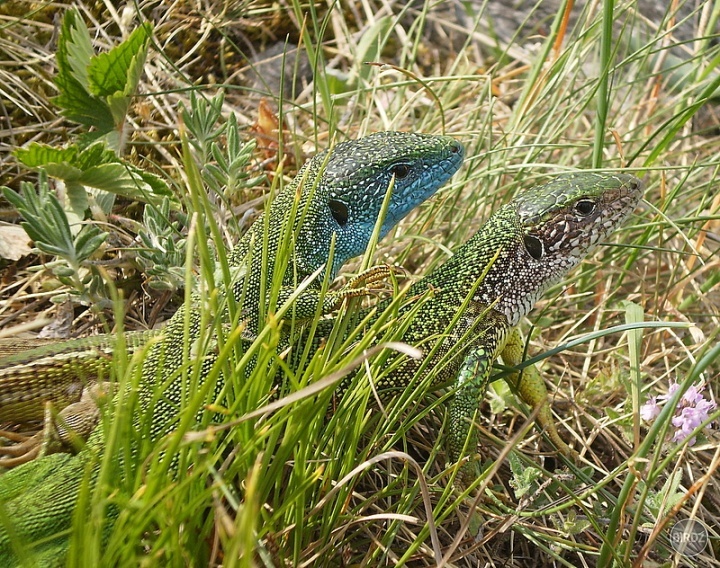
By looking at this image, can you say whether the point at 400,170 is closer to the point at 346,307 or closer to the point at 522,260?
the point at 522,260

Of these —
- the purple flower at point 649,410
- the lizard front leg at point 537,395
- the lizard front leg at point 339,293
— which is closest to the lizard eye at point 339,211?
the lizard front leg at point 339,293

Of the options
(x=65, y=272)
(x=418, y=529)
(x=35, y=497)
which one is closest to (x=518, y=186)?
(x=418, y=529)

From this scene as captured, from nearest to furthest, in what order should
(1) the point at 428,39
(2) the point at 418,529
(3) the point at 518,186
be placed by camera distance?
(2) the point at 418,529
(3) the point at 518,186
(1) the point at 428,39

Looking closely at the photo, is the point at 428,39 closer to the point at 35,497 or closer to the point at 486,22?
the point at 486,22

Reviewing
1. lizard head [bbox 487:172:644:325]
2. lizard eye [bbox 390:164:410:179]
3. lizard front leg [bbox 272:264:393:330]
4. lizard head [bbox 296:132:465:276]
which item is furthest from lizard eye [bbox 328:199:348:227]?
lizard head [bbox 487:172:644:325]

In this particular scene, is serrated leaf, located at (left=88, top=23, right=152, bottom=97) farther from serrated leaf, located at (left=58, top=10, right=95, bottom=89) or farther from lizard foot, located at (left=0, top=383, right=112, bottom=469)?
lizard foot, located at (left=0, top=383, right=112, bottom=469)

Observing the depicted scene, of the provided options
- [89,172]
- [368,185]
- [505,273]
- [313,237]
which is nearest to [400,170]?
[368,185]
